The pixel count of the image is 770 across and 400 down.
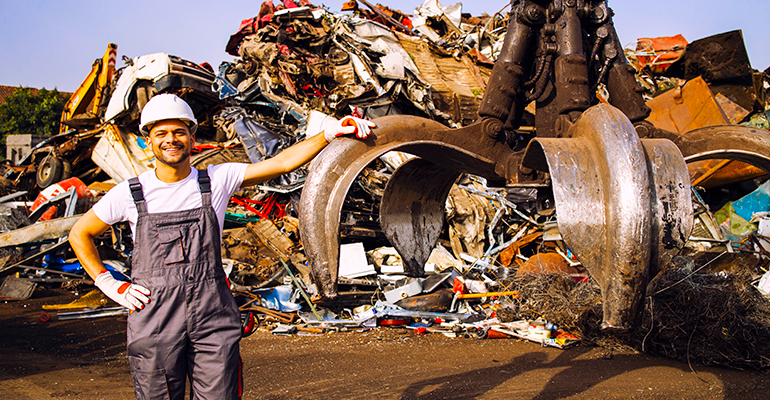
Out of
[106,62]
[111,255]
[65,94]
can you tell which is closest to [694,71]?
[111,255]

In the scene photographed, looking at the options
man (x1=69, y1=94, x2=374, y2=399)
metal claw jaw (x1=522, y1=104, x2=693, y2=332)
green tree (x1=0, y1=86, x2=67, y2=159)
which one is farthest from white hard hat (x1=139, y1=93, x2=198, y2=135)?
green tree (x1=0, y1=86, x2=67, y2=159)

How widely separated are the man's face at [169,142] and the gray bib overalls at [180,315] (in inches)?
6.6

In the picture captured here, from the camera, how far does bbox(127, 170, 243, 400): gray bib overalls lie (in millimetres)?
1967

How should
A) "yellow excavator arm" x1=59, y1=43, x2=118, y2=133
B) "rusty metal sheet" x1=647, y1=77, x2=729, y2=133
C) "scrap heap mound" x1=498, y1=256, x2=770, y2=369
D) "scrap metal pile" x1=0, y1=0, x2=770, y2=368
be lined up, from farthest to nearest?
"yellow excavator arm" x1=59, y1=43, x2=118, y2=133, "rusty metal sheet" x1=647, y1=77, x2=729, y2=133, "scrap metal pile" x1=0, y1=0, x2=770, y2=368, "scrap heap mound" x1=498, y1=256, x2=770, y2=369

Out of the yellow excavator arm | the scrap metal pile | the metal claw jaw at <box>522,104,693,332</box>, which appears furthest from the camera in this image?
the yellow excavator arm

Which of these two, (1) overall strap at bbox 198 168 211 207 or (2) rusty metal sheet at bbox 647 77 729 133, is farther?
(2) rusty metal sheet at bbox 647 77 729 133

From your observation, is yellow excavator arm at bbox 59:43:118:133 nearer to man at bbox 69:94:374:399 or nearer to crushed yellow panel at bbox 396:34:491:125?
crushed yellow panel at bbox 396:34:491:125

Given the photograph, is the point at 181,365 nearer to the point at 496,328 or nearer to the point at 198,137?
the point at 496,328

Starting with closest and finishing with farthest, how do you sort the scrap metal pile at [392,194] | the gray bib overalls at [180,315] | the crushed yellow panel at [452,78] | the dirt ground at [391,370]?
the gray bib overalls at [180,315] < the dirt ground at [391,370] < the scrap metal pile at [392,194] < the crushed yellow panel at [452,78]

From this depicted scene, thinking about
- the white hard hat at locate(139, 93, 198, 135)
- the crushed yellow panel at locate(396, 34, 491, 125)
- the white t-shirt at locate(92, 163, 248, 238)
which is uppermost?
the crushed yellow panel at locate(396, 34, 491, 125)

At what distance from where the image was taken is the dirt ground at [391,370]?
3.72 m

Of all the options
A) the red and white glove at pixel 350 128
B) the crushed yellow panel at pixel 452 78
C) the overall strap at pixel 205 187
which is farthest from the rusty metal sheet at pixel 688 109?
the overall strap at pixel 205 187

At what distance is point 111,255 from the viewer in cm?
786

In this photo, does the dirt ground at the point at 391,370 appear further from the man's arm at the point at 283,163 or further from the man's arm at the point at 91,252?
the man's arm at the point at 283,163
